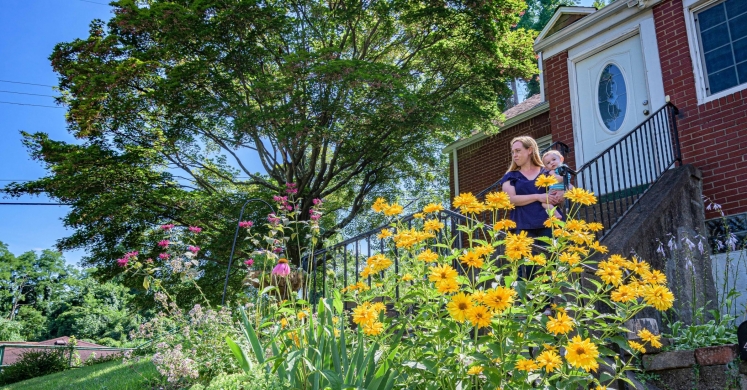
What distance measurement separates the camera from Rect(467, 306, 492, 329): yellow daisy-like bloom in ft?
5.88

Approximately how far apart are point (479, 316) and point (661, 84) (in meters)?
6.10

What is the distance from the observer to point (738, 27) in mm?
5902

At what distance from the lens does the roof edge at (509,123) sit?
10.3 metres

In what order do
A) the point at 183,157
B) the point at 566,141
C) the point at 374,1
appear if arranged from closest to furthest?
the point at 566,141
the point at 374,1
the point at 183,157

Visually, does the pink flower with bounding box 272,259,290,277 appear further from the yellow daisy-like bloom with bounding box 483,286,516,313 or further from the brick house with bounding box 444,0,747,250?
the brick house with bounding box 444,0,747,250

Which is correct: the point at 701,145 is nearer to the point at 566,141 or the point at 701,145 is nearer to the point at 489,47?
the point at 566,141

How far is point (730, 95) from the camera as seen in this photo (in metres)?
5.74

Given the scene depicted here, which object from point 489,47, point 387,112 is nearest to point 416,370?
point 387,112

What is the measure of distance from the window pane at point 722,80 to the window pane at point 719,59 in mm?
70

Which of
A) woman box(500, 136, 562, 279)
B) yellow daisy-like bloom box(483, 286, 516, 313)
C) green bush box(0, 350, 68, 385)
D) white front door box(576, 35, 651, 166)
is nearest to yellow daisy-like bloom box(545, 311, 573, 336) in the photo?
yellow daisy-like bloom box(483, 286, 516, 313)

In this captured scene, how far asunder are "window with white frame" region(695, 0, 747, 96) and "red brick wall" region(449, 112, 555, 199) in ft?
13.6

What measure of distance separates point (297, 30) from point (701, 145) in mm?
9343

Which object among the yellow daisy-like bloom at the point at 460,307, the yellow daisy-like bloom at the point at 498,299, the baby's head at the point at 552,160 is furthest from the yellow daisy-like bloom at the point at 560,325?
the baby's head at the point at 552,160

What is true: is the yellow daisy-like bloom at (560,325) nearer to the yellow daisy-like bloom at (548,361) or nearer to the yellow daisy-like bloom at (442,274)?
the yellow daisy-like bloom at (548,361)
